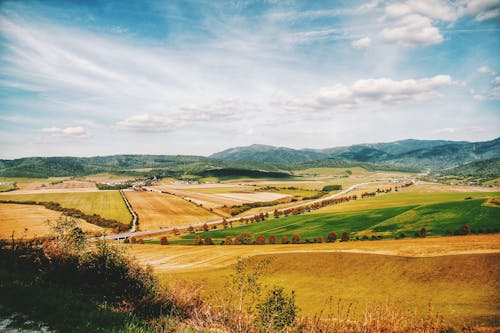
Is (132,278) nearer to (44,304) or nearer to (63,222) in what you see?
(44,304)

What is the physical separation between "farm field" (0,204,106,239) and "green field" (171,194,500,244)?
41.0 metres

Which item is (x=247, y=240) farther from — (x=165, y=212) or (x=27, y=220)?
(x=27, y=220)

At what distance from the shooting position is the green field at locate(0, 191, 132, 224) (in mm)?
131363

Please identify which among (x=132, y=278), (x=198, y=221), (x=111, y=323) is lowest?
(x=198, y=221)

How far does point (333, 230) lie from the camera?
96.8 m

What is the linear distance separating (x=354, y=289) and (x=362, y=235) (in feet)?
164

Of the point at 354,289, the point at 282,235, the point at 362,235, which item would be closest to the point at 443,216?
the point at 362,235

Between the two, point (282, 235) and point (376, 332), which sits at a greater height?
point (376, 332)

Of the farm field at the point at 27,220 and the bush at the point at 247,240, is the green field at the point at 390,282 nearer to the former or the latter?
the bush at the point at 247,240

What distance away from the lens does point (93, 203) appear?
505 ft

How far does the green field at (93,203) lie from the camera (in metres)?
131

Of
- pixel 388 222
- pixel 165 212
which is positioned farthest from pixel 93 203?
pixel 388 222

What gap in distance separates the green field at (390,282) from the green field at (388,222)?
131 feet

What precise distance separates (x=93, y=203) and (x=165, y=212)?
4372cm
